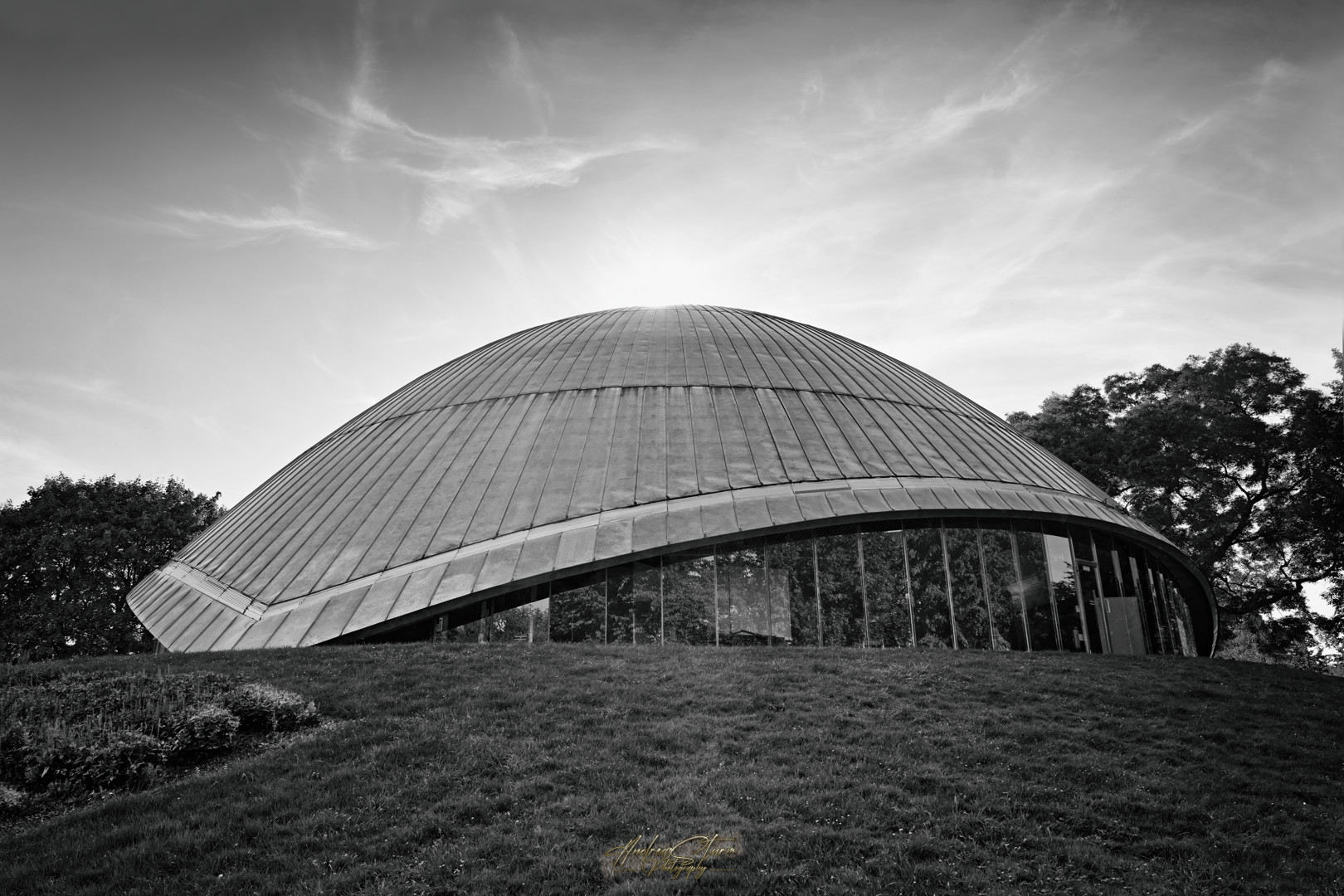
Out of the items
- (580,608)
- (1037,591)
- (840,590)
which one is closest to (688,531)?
(580,608)

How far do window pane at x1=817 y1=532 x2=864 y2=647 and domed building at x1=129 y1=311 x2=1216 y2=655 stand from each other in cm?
4

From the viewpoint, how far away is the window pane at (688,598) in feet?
56.6

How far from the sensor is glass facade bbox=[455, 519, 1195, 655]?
680 inches

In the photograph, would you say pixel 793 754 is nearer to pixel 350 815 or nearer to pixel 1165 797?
pixel 1165 797

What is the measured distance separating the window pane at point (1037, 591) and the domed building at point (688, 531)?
43 mm

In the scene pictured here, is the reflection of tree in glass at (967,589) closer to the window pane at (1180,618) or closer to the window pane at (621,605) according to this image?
the window pane at (621,605)

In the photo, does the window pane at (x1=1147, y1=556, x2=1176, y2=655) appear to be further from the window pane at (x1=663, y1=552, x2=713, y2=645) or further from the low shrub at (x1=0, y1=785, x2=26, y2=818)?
the low shrub at (x1=0, y1=785, x2=26, y2=818)

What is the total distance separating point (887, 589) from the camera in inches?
714

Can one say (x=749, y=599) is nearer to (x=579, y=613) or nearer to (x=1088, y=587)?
(x=579, y=613)

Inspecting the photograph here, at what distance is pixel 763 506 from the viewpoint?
18188 millimetres

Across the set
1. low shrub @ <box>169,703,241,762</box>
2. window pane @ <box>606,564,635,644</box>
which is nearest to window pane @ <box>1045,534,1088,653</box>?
window pane @ <box>606,564,635,644</box>

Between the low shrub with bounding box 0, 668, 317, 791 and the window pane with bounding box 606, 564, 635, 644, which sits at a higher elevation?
the window pane with bounding box 606, 564, 635, 644

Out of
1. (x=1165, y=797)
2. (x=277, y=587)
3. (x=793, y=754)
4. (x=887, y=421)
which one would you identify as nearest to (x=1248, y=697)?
(x=1165, y=797)

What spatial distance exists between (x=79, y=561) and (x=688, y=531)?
123ft
